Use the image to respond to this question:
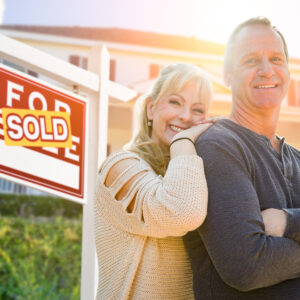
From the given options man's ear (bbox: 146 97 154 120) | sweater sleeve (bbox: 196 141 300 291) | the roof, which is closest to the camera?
sweater sleeve (bbox: 196 141 300 291)

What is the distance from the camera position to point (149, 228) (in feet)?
5.14

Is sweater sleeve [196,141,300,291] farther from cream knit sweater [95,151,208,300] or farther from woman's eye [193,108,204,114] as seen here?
woman's eye [193,108,204,114]

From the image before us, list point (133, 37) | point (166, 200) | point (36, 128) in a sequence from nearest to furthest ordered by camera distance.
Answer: point (166, 200) → point (36, 128) → point (133, 37)

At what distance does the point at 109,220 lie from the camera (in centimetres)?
183

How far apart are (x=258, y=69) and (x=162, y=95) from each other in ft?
1.97

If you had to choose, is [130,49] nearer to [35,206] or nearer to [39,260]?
[35,206]

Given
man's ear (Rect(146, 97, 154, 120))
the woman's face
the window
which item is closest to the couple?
the woman's face

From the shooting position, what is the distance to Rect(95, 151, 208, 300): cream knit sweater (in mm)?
1490

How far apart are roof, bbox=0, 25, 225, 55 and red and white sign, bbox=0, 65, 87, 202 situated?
1760 cm

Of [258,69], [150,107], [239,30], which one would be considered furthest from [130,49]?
[258,69]

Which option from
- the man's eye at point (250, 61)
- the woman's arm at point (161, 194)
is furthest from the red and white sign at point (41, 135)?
the man's eye at point (250, 61)

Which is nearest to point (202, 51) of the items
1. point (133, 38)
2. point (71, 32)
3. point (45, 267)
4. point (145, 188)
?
point (133, 38)

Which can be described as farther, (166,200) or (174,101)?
(174,101)

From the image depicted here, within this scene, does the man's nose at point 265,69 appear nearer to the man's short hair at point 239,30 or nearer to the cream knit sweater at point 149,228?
the man's short hair at point 239,30
